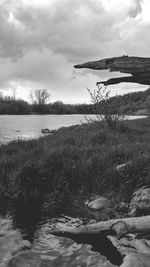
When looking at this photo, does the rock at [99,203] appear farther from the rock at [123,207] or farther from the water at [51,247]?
the water at [51,247]

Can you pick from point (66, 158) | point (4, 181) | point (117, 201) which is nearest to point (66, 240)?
point (117, 201)

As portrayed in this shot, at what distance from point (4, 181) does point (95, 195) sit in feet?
6.19

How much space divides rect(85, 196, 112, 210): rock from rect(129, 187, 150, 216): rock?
1.53ft

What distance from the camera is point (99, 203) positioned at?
5816 millimetres

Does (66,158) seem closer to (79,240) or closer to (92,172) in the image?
(92,172)

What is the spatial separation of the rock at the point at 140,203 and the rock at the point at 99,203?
468mm

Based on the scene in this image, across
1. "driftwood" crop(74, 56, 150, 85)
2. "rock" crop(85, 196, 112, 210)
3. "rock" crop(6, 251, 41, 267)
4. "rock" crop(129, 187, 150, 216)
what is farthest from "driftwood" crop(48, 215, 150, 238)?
"driftwood" crop(74, 56, 150, 85)

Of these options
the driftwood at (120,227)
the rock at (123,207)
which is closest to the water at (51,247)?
the driftwood at (120,227)

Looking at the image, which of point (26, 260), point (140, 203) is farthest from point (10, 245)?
point (140, 203)

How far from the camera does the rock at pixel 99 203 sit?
5.72 m

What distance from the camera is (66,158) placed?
25.0ft

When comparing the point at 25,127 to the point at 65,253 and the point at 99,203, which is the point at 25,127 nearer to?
the point at 99,203

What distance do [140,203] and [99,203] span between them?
84cm

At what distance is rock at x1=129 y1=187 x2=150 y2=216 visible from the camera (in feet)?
16.7
